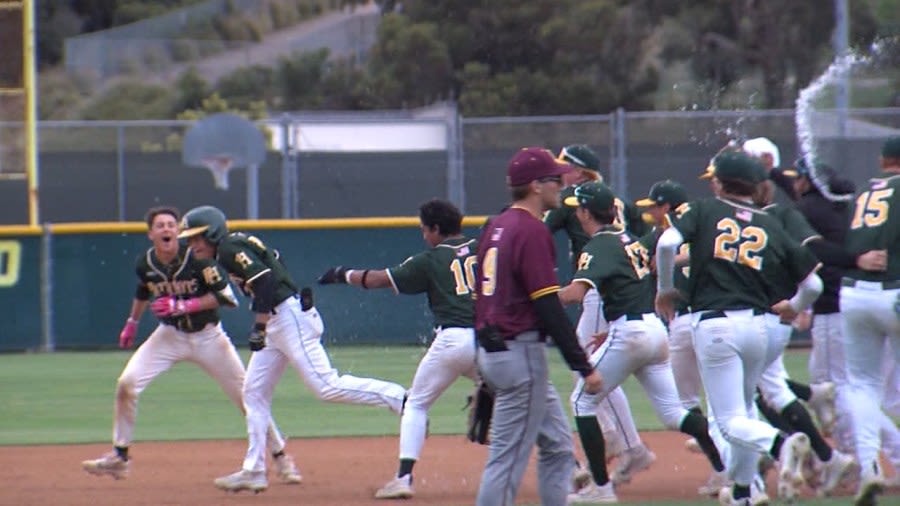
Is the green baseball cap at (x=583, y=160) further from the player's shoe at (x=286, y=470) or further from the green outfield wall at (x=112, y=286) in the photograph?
the green outfield wall at (x=112, y=286)

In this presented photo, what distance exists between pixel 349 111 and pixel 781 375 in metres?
28.1

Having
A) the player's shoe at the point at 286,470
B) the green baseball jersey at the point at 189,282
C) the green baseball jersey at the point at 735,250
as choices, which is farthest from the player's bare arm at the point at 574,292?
the green baseball jersey at the point at 189,282

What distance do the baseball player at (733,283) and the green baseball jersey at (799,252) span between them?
0.04 meters

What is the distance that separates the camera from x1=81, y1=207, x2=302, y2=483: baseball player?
9.69 m

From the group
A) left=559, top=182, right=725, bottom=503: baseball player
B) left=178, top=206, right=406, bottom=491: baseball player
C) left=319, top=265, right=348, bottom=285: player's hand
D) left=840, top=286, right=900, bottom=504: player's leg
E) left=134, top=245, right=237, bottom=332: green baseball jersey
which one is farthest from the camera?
left=134, top=245, right=237, bottom=332: green baseball jersey

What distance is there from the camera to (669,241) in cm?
764

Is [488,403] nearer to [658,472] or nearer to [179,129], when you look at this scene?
[658,472]

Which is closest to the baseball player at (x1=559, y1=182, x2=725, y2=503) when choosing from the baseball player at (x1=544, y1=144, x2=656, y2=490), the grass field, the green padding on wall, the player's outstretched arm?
the baseball player at (x1=544, y1=144, x2=656, y2=490)

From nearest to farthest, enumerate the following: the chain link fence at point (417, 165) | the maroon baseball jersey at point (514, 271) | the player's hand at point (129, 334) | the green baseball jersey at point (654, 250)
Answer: the maroon baseball jersey at point (514, 271) → the green baseball jersey at point (654, 250) → the player's hand at point (129, 334) → the chain link fence at point (417, 165)

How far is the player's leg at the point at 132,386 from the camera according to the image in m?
9.45

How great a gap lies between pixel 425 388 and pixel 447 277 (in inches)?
28.2

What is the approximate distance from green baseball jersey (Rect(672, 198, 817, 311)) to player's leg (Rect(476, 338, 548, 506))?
1.31 meters

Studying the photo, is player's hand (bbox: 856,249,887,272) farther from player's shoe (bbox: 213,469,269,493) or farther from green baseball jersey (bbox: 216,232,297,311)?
player's shoe (bbox: 213,469,269,493)

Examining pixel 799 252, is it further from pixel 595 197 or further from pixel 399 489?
pixel 399 489
